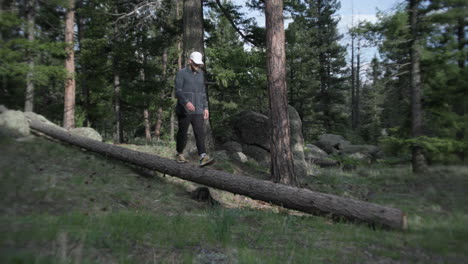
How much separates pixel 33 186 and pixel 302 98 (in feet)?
95.6

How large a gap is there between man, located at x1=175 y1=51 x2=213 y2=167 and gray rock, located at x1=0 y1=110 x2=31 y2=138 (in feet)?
16.7

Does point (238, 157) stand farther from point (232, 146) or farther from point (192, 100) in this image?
point (192, 100)

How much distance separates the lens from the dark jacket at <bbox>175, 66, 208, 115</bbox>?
6.46 metres

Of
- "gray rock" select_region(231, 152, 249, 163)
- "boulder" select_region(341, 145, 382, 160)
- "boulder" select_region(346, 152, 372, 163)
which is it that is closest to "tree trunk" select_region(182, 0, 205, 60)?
"gray rock" select_region(231, 152, 249, 163)

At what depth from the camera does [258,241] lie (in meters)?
3.56

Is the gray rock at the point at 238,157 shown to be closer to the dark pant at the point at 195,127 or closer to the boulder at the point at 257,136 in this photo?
the boulder at the point at 257,136

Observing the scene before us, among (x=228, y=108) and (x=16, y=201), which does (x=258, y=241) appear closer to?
(x=16, y=201)

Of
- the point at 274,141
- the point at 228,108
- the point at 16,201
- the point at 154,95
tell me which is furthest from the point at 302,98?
the point at 16,201

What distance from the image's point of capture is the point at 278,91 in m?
7.54

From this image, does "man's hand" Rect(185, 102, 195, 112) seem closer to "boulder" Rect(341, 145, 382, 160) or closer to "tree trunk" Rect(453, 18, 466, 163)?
"tree trunk" Rect(453, 18, 466, 163)

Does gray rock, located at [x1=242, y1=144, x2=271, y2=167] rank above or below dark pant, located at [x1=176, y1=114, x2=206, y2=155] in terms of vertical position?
below

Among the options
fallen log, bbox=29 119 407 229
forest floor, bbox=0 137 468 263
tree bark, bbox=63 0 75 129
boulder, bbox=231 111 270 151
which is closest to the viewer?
forest floor, bbox=0 137 468 263

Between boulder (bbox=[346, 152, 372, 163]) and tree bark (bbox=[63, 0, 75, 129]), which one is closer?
tree bark (bbox=[63, 0, 75, 129])

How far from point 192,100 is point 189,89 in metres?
0.26
